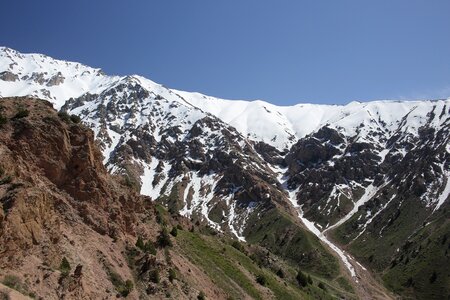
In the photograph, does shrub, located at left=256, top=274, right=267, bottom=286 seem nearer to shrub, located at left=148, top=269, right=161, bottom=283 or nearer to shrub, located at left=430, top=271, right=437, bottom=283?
shrub, located at left=148, top=269, right=161, bottom=283

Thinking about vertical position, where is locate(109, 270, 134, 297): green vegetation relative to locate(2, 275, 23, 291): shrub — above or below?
above

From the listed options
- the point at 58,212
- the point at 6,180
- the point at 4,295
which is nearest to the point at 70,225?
the point at 58,212

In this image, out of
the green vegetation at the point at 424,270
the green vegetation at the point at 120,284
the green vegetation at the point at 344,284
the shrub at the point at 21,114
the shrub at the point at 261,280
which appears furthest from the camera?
the green vegetation at the point at 424,270

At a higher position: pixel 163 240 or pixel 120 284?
pixel 163 240

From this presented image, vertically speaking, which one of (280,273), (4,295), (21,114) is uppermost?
(21,114)

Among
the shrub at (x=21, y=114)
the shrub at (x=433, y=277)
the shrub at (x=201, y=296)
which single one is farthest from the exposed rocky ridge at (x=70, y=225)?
the shrub at (x=433, y=277)

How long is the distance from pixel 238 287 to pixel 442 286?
11005 cm

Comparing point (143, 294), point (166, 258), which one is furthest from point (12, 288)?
point (166, 258)

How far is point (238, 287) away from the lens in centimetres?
7800

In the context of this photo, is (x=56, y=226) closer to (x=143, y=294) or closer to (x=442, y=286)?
(x=143, y=294)

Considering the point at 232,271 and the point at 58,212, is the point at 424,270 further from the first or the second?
the point at 58,212

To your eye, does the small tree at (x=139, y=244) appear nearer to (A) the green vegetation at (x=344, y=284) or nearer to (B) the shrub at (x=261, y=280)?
(B) the shrub at (x=261, y=280)

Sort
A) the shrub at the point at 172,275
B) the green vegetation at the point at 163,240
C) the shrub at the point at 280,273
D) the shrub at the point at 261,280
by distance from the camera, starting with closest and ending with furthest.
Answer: the shrub at the point at 172,275 < the green vegetation at the point at 163,240 < the shrub at the point at 261,280 < the shrub at the point at 280,273

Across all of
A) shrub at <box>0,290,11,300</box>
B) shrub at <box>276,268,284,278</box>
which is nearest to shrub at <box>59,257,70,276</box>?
shrub at <box>0,290,11,300</box>
